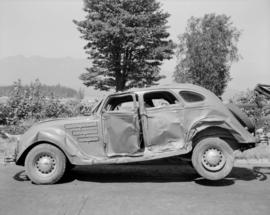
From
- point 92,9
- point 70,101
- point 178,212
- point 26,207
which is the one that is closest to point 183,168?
point 178,212

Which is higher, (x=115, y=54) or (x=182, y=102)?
(x=115, y=54)

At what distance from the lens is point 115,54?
3638 cm

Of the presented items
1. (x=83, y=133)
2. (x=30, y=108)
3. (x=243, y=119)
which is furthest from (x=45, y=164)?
(x=30, y=108)

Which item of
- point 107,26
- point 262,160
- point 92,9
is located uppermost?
point 92,9

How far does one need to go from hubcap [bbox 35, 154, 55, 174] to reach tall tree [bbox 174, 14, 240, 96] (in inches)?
1477

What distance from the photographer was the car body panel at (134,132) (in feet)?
20.6

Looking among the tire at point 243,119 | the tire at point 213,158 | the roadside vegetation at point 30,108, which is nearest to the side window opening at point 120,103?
the tire at point 213,158

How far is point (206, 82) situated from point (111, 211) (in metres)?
41.1

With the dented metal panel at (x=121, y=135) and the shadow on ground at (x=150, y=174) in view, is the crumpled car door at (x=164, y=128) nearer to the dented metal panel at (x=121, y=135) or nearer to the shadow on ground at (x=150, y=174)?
the dented metal panel at (x=121, y=135)

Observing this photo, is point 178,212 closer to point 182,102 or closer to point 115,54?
point 182,102

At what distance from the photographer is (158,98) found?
282 inches

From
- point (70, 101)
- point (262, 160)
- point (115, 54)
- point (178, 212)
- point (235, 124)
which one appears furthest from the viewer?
point (115, 54)

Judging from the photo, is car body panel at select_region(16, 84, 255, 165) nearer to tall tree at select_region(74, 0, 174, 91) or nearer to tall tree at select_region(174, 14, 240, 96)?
tall tree at select_region(74, 0, 174, 91)

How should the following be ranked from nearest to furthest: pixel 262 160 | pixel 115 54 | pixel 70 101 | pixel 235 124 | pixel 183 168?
pixel 235 124
pixel 183 168
pixel 262 160
pixel 70 101
pixel 115 54
